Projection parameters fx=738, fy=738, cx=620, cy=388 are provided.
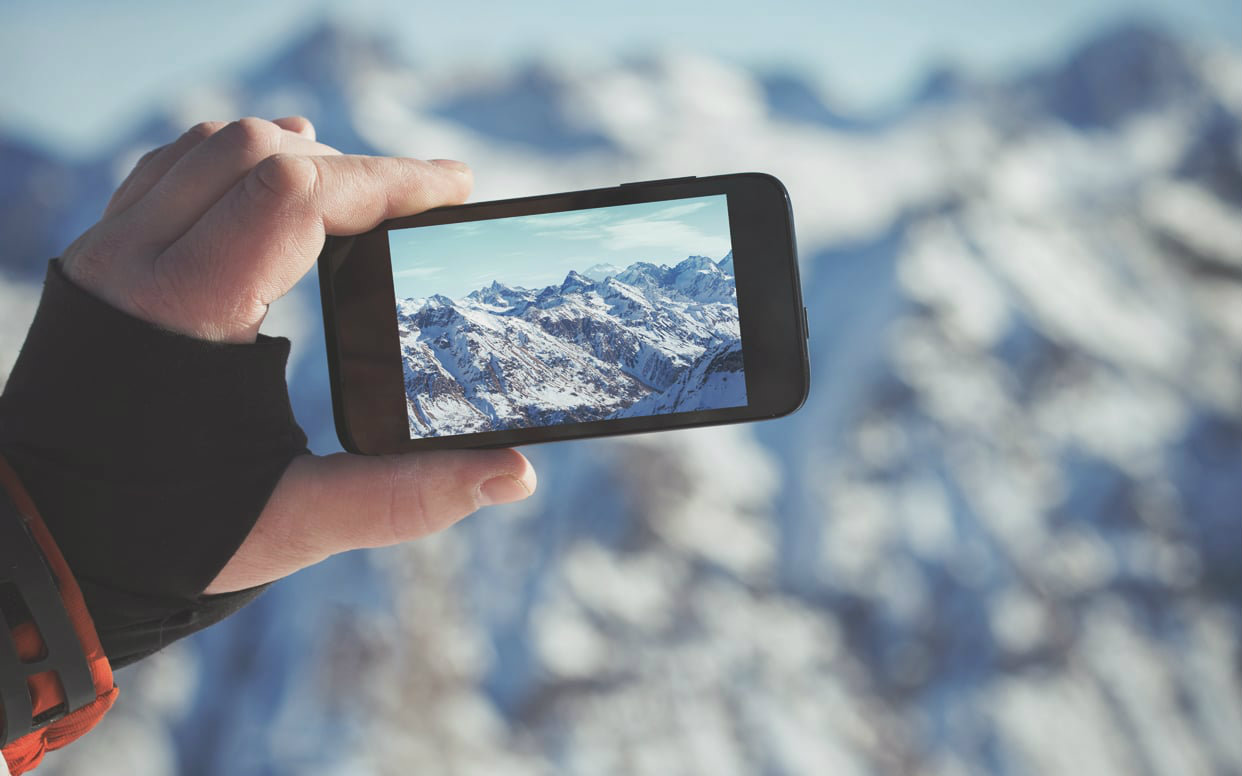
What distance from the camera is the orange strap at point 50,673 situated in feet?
1.43

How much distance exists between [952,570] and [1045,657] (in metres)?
Answer: 0.46

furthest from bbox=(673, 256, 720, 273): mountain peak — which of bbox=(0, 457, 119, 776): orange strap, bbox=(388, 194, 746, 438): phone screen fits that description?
bbox=(0, 457, 119, 776): orange strap

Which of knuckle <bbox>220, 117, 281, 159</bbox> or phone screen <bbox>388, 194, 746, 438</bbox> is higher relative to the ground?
knuckle <bbox>220, 117, 281, 159</bbox>

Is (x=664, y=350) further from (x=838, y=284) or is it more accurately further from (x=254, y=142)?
(x=838, y=284)

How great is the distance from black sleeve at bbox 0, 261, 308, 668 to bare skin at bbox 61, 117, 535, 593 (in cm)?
2

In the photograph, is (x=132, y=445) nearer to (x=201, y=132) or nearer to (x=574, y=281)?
(x=201, y=132)

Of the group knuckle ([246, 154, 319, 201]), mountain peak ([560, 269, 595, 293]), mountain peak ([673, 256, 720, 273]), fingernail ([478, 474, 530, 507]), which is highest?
knuckle ([246, 154, 319, 201])

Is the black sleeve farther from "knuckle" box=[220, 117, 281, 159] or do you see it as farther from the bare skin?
"knuckle" box=[220, 117, 281, 159]

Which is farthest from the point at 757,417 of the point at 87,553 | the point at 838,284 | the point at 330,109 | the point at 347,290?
the point at 330,109

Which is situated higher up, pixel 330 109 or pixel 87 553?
pixel 87 553

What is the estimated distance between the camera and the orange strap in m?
0.44

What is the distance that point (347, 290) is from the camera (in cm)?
55

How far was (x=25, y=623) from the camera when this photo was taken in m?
0.44

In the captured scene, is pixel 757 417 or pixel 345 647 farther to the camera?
pixel 345 647
